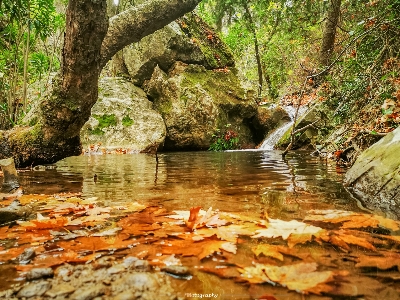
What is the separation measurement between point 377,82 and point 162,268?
171 inches

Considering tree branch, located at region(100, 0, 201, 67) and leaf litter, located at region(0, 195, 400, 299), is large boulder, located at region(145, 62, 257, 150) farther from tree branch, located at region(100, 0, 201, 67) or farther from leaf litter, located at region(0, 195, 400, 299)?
leaf litter, located at region(0, 195, 400, 299)

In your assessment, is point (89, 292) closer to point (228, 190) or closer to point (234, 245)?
point (234, 245)

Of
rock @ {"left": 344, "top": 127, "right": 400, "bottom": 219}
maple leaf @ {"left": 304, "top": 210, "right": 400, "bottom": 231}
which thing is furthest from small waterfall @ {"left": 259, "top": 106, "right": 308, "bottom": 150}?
maple leaf @ {"left": 304, "top": 210, "right": 400, "bottom": 231}

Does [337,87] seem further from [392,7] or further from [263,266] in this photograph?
[263,266]

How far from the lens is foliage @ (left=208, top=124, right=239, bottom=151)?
33.6 feet

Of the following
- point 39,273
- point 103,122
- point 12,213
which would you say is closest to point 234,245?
point 39,273

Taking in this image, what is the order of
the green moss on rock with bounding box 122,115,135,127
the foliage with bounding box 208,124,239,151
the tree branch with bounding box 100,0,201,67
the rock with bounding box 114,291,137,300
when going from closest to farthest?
the rock with bounding box 114,291,137,300, the tree branch with bounding box 100,0,201,67, the green moss on rock with bounding box 122,115,135,127, the foliage with bounding box 208,124,239,151

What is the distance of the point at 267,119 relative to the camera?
1127 cm

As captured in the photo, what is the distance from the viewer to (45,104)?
12.0 feet

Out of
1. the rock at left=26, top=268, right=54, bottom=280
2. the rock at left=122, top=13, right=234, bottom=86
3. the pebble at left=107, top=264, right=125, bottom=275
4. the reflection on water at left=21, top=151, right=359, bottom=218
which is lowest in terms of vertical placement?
the reflection on water at left=21, top=151, right=359, bottom=218

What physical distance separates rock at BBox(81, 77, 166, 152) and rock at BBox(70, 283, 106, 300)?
823cm

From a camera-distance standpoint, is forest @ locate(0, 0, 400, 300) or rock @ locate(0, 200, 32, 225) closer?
forest @ locate(0, 0, 400, 300)

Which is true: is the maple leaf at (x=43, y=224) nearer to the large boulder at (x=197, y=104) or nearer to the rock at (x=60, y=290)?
the rock at (x=60, y=290)

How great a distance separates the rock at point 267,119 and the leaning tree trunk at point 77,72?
7434mm
